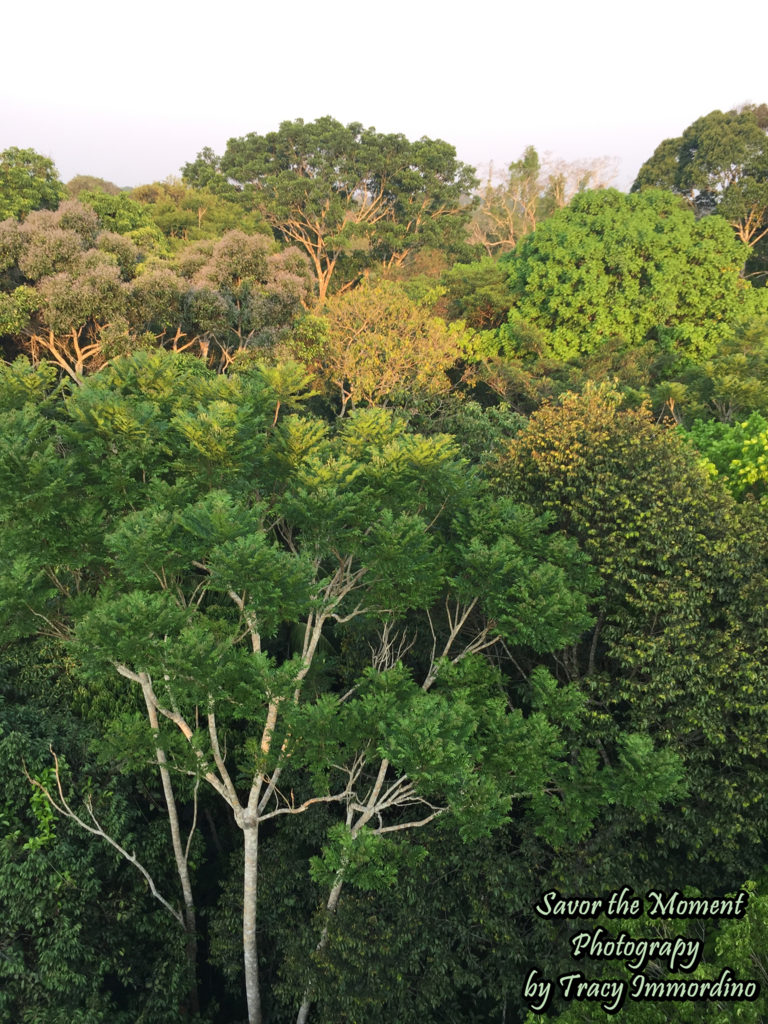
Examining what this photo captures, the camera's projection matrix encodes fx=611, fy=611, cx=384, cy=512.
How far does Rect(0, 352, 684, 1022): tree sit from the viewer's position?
7320 mm

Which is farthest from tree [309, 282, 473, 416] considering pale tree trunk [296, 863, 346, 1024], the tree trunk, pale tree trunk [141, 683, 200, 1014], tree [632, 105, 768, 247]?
tree [632, 105, 768, 247]

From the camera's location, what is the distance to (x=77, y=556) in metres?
8.71

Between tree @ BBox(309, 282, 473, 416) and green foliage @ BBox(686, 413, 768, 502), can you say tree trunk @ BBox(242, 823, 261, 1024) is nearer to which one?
green foliage @ BBox(686, 413, 768, 502)

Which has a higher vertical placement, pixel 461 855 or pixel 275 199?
pixel 275 199

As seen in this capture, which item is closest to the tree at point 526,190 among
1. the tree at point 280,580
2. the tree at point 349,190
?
the tree at point 349,190

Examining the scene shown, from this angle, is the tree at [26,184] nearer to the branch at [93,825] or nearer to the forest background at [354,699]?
the forest background at [354,699]

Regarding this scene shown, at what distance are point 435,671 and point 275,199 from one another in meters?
26.4

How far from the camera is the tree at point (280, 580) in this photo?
732 cm

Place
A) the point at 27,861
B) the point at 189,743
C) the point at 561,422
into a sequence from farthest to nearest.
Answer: the point at 561,422 → the point at 189,743 → the point at 27,861

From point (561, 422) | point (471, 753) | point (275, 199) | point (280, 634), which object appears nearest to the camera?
point (471, 753)

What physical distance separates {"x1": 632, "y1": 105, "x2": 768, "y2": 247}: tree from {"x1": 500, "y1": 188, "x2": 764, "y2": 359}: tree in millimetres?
6697

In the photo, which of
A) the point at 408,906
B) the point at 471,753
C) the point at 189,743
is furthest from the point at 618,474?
the point at 189,743

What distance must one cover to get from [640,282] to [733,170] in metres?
10.9

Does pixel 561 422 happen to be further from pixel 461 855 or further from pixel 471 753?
pixel 461 855
